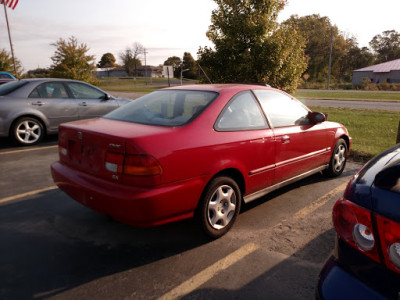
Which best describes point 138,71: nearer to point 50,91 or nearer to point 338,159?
point 50,91

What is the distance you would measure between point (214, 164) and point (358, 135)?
692 cm

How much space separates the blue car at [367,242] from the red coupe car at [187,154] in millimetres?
1486

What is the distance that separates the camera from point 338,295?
1437 millimetres

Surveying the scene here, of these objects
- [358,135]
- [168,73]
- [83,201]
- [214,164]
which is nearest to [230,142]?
[214,164]

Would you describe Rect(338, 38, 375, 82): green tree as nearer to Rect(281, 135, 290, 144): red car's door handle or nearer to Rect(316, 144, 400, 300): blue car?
Rect(281, 135, 290, 144): red car's door handle

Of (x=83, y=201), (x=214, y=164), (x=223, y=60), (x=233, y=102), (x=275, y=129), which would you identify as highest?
(x=223, y=60)

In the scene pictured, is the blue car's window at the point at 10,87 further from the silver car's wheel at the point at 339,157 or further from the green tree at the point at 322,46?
the green tree at the point at 322,46

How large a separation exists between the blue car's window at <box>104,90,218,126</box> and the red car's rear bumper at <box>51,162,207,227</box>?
67 cm

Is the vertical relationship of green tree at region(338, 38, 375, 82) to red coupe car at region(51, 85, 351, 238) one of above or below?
above

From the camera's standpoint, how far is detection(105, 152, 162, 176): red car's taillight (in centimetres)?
264

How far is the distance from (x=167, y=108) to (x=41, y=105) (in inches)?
198

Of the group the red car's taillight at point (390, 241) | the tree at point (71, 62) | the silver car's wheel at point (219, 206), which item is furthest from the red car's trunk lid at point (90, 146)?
the tree at point (71, 62)

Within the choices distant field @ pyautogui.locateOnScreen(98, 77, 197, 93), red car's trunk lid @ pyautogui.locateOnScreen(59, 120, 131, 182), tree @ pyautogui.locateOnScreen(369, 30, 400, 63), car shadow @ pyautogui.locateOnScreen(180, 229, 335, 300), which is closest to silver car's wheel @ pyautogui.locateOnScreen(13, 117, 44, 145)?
red car's trunk lid @ pyautogui.locateOnScreen(59, 120, 131, 182)

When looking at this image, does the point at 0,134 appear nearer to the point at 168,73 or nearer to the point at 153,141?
the point at 153,141
